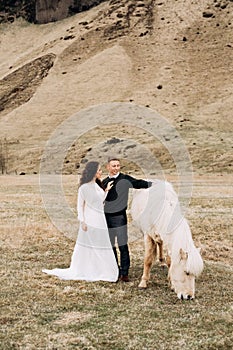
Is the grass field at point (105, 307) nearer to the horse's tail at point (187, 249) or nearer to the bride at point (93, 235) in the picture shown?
the bride at point (93, 235)

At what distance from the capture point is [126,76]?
85.9 metres

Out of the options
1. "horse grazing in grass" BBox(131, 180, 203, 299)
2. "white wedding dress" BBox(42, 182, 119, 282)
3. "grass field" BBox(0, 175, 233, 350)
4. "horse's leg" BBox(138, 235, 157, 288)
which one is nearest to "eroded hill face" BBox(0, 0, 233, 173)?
"grass field" BBox(0, 175, 233, 350)

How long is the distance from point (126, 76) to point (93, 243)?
76007mm

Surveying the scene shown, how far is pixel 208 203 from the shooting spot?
2658 centimetres

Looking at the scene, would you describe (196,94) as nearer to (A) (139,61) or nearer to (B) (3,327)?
(A) (139,61)

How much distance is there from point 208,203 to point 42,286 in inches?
657

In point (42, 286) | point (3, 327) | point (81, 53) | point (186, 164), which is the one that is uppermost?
point (3, 327)

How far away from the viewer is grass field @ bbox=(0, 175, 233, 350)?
8.09 metres

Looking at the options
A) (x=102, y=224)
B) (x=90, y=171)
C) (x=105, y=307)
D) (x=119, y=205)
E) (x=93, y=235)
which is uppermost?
(x=90, y=171)

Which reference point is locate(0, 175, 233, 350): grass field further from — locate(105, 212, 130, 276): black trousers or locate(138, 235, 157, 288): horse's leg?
locate(105, 212, 130, 276): black trousers

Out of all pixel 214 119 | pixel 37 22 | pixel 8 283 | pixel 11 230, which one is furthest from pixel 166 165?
pixel 37 22

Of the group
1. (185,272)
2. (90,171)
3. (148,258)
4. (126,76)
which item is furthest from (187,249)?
(126,76)

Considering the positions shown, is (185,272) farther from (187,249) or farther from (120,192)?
(120,192)

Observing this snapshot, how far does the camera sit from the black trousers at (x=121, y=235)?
38.4 feet
